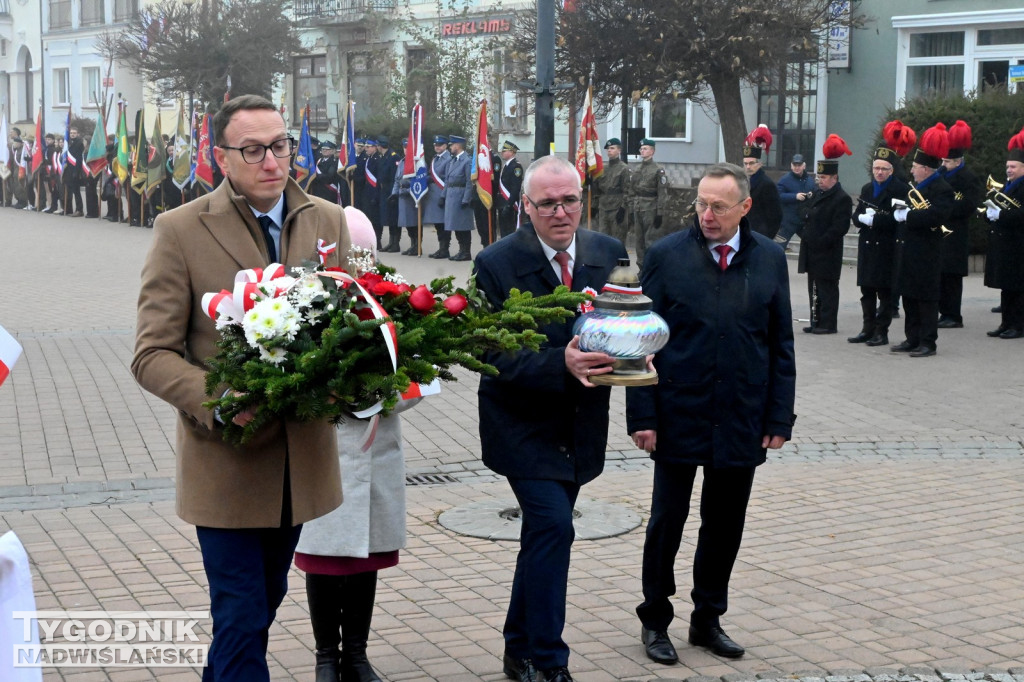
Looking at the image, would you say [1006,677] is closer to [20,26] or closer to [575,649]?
[575,649]

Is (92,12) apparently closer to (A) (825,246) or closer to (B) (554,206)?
(A) (825,246)

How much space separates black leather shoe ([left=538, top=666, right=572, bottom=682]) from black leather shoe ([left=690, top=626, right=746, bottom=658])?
0.80m

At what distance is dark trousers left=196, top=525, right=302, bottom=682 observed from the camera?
365 cm

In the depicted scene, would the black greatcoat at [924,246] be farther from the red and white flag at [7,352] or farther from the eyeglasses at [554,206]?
the red and white flag at [7,352]

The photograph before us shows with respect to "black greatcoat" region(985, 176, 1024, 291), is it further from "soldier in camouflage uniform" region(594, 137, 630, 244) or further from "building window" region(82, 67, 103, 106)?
"building window" region(82, 67, 103, 106)

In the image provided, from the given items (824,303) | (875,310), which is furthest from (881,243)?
(824,303)

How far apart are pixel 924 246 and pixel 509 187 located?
34.6 ft

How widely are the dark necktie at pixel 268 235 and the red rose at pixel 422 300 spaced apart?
55 cm

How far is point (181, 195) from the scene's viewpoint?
30.5 meters

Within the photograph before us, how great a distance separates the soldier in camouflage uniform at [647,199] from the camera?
20.5 metres

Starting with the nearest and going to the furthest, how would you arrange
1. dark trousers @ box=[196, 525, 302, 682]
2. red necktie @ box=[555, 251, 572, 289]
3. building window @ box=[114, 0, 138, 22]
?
dark trousers @ box=[196, 525, 302, 682]
red necktie @ box=[555, 251, 572, 289]
building window @ box=[114, 0, 138, 22]

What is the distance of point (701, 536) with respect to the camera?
16.9 feet

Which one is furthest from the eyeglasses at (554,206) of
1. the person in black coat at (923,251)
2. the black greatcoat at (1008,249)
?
the black greatcoat at (1008,249)

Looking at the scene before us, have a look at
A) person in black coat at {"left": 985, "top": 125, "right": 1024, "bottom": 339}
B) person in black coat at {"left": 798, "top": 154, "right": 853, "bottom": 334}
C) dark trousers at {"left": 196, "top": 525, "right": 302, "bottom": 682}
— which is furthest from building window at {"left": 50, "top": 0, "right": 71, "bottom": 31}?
dark trousers at {"left": 196, "top": 525, "right": 302, "bottom": 682}
